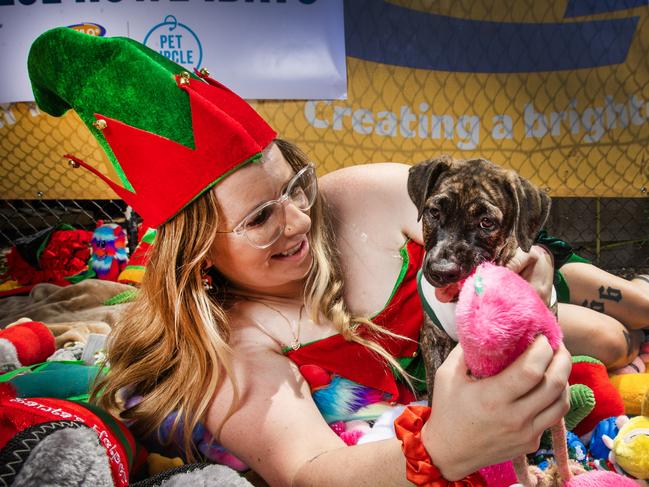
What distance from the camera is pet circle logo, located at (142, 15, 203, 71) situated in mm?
3938

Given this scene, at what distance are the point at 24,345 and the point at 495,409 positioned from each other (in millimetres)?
1988

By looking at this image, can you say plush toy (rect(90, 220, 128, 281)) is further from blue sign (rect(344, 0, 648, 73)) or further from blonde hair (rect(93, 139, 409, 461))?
blue sign (rect(344, 0, 648, 73))

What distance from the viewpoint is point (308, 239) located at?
5.57 ft

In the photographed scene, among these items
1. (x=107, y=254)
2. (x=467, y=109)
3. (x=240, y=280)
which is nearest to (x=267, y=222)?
(x=240, y=280)

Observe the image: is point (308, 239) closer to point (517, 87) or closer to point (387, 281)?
point (387, 281)

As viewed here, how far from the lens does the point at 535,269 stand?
1.43 meters

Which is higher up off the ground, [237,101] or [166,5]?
[166,5]

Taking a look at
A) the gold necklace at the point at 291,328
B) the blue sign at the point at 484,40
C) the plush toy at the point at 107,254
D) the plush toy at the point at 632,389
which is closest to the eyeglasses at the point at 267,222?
the gold necklace at the point at 291,328

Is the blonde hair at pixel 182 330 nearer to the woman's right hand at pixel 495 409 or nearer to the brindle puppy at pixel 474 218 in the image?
the brindle puppy at pixel 474 218

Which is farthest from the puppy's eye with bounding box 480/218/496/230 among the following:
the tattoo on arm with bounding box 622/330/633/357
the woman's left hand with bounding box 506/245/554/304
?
the tattoo on arm with bounding box 622/330/633/357

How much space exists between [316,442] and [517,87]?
4.16 meters

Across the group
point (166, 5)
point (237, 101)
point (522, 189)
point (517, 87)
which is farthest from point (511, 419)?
point (517, 87)

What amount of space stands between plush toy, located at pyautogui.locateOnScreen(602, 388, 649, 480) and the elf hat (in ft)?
3.96

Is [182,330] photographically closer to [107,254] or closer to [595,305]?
[595,305]
